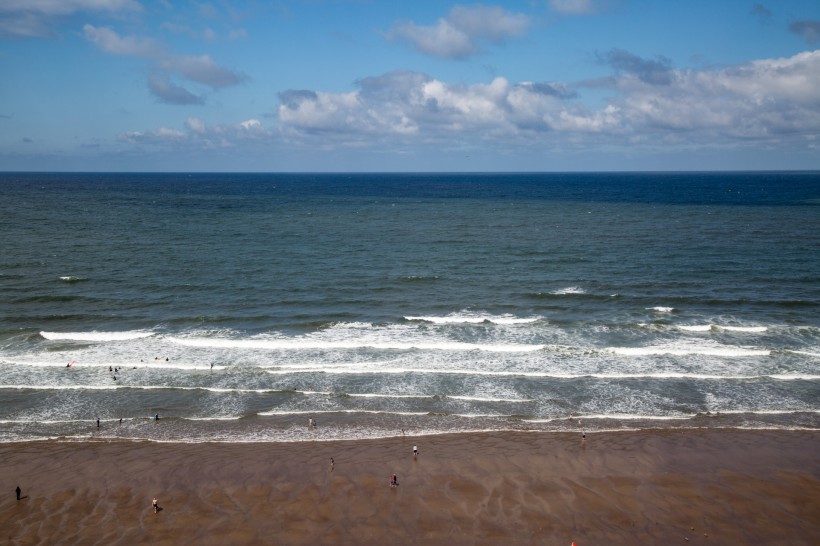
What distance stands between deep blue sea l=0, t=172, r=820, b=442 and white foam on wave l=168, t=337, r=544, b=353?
212mm

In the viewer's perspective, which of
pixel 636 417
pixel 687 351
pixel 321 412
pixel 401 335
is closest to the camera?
pixel 636 417

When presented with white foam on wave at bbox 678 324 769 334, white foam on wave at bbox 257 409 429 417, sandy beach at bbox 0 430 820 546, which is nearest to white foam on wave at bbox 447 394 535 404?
white foam on wave at bbox 257 409 429 417

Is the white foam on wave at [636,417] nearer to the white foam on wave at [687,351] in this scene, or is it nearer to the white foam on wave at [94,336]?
the white foam on wave at [687,351]

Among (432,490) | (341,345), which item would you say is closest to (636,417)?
(432,490)

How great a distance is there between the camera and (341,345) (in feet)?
137

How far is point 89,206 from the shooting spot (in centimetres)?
12594

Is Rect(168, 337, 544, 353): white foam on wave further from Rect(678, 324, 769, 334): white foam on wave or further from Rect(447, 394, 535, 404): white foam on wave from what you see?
Rect(678, 324, 769, 334): white foam on wave

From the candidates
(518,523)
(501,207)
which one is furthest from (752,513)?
(501,207)

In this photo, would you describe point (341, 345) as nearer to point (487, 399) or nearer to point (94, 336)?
point (487, 399)

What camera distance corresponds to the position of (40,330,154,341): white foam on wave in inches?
1690

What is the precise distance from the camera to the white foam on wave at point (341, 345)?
4112cm

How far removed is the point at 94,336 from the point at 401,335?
80.6 feet

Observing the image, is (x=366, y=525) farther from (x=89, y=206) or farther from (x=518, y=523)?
(x=89, y=206)

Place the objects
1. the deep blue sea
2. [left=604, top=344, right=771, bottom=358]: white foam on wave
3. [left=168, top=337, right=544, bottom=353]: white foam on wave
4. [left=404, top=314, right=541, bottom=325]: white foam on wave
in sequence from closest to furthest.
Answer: the deep blue sea → [left=604, top=344, right=771, bottom=358]: white foam on wave → [left=168, top=337, right=544, bottom=353]: white foam on wave → [left=404, top=314, right=541, bottom=325]: white foam on wave
